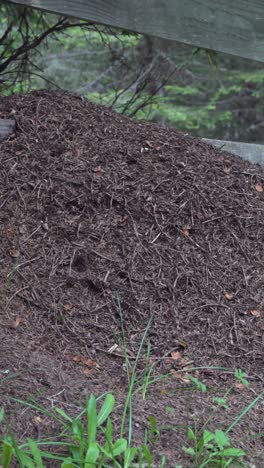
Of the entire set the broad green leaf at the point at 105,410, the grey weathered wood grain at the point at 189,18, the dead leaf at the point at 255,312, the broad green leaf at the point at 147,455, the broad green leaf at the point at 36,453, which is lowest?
the dead leaf at the point at 255,312

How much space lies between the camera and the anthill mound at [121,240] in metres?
2.99

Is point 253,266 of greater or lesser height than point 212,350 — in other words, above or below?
above

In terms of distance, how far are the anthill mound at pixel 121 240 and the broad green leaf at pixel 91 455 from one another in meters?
0.81

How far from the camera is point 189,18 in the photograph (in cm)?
355

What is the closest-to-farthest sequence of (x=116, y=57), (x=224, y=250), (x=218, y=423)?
(x=218, y=423)
(x=224, y=250)
(x=116, y=57)

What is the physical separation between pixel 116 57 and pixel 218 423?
4159 millimetres

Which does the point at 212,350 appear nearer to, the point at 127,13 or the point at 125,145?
the point at 125,145

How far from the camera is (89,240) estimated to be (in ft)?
10.7

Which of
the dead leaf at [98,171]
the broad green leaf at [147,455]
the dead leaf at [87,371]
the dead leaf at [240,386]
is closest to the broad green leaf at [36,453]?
the broad green leaf at [147,455]

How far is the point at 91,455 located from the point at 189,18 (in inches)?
106

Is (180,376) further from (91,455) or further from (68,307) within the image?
(91,455)

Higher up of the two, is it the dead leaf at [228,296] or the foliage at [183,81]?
the dead leaf at [228,296]

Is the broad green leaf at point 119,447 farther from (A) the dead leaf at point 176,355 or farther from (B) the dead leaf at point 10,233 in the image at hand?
(B) the dead leaf at point 10,233

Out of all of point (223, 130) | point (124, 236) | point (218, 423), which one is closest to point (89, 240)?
point (124, 236)
